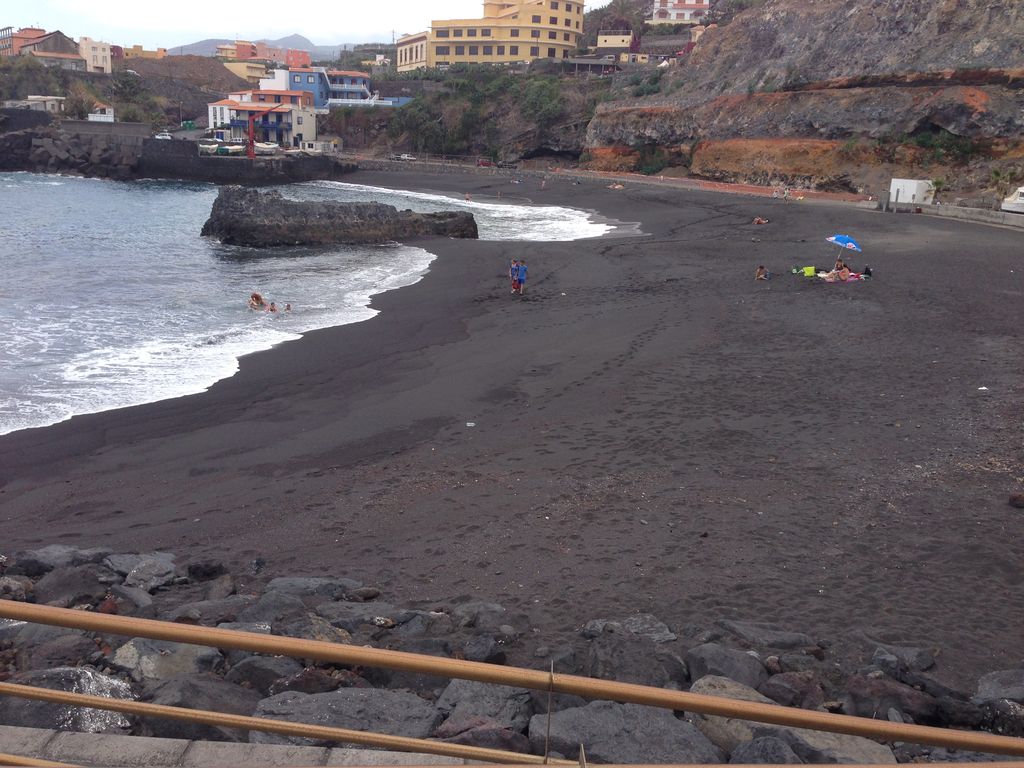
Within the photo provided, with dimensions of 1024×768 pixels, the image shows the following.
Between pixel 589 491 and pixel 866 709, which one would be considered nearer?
pixel 866 709

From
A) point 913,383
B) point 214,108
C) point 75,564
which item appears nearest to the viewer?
point 75,564

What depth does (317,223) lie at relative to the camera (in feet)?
107

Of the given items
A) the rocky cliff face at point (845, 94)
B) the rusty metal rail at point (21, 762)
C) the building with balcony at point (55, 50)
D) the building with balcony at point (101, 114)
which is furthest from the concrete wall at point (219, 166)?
the rusty metal rail at point (21, 762)

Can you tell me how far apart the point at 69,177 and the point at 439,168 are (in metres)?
32.4

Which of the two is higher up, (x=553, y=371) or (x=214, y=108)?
(x=214, y=108)

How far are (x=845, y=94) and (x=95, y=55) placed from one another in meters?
105

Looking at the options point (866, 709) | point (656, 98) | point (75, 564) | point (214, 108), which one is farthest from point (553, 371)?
point (214, 108)

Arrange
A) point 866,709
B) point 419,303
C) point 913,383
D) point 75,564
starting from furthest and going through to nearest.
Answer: point 419,303 < point 913,383 < point 75,564 < point 866,709

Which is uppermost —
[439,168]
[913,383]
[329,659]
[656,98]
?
[656,98]

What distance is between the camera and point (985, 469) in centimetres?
885

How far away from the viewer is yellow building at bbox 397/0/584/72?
90.8m

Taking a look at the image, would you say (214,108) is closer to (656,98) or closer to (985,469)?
(656,98)

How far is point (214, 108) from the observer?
90312 millimetres

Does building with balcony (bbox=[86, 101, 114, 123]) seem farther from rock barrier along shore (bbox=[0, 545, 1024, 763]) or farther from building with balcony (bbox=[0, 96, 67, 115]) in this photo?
rock barrier along shore (bbox=[0, 545, 1024, 763])
